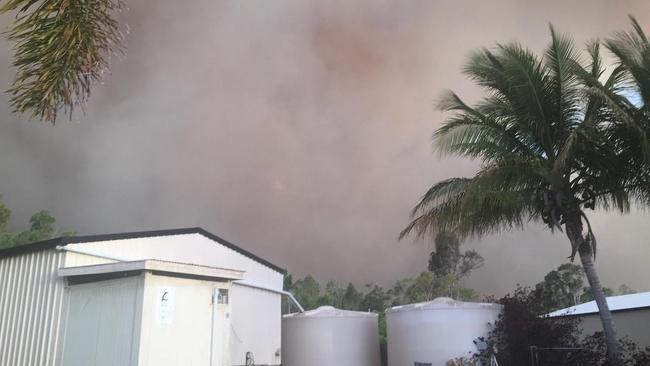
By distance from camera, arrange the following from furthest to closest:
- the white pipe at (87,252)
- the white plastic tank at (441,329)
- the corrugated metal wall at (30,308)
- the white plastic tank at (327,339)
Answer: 1. the white plastic tank at (327,339)
2. the white plastic tank at (441,329)
3. the white pipe at (87,252)
4. the corrugated metal wall at (30,308)

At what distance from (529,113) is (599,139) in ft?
6.39

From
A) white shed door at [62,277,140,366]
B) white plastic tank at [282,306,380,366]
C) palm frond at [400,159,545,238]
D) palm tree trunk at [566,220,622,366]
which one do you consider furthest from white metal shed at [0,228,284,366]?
white plastic tank at [282,306,380,366]

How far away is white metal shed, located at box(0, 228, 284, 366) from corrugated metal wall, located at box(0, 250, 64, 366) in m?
0.02

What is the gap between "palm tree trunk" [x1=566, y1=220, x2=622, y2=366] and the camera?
15156 mm

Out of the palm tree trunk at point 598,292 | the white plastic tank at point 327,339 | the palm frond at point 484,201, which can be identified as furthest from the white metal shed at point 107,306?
the white plastic tank at point 327,339

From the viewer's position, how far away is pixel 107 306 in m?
13.0

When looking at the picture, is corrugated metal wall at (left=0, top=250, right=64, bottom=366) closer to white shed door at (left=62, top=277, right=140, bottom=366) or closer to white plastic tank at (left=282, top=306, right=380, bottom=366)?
white shed door at (left=62, top=277, right=140, bottom=366)

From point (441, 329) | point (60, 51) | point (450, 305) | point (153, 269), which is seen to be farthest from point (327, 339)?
point (60, 51)

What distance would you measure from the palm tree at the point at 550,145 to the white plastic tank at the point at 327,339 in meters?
7.98

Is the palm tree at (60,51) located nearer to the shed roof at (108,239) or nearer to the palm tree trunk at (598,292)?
the shed roof at (108,239)

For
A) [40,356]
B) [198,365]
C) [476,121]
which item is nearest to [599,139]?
[476,121]

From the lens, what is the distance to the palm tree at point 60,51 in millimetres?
5625

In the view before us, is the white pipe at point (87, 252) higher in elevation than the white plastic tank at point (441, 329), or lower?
higher

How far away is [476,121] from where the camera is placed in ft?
56.4
